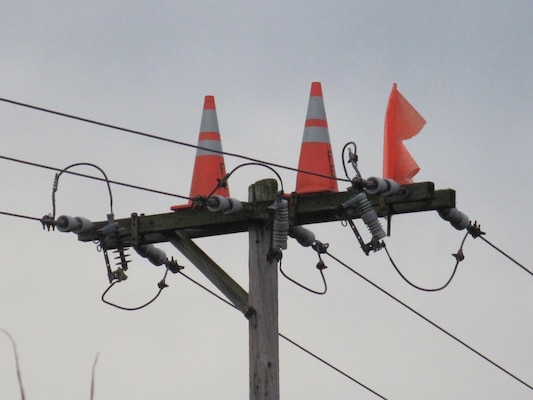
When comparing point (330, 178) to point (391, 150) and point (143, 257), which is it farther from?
point (143, 257)

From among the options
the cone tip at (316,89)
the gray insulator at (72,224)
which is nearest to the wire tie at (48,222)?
the gray insulator at (72,224)

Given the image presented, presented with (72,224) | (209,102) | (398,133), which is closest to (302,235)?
(398,133)

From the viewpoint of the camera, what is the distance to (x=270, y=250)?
8.38 m

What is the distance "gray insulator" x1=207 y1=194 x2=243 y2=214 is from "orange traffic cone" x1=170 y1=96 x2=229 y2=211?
47 cm

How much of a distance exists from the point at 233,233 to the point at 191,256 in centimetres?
38

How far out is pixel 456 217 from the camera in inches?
347

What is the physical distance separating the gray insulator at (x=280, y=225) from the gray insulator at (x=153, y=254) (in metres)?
1.47

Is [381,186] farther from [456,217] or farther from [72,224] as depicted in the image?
[72,224]

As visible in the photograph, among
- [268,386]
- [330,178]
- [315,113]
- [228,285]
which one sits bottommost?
[268,386]

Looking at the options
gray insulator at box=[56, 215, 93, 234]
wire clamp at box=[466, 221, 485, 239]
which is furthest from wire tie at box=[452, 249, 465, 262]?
gray insulator at box=[56, 215, 93, 234]

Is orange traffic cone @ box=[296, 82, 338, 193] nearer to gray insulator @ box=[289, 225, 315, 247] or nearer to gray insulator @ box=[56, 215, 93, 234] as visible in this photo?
gray insulator @ box=[289, 225, 315, 247]

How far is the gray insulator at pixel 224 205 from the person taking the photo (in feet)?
27.2

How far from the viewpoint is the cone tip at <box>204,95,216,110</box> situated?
953 centimetres

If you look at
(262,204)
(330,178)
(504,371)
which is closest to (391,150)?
(330,178)
